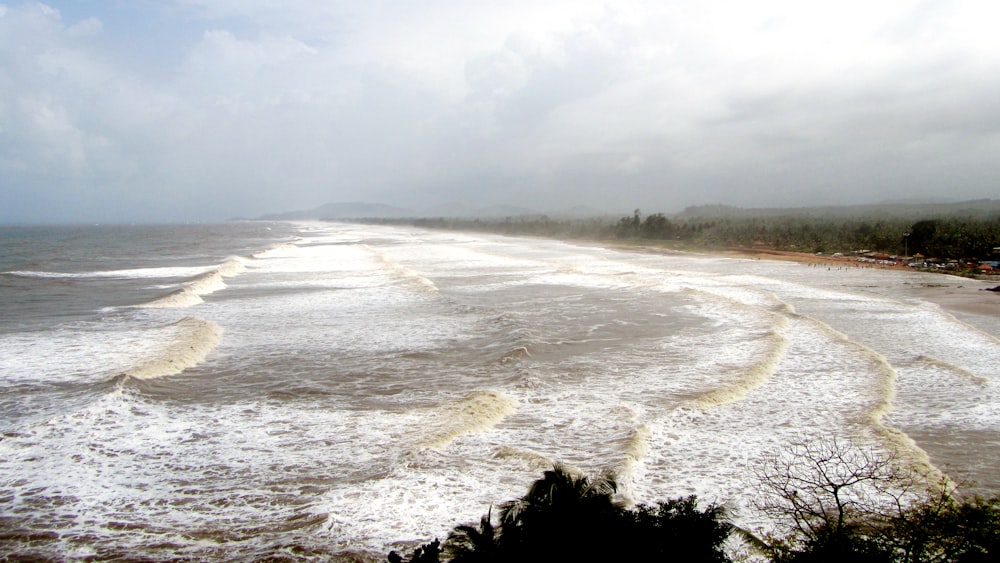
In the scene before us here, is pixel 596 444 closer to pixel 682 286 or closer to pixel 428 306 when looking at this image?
pixel 428 306

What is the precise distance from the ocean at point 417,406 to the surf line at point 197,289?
1.92 ft

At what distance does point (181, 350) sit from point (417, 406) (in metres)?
7.81

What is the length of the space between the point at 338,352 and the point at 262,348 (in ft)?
7.09

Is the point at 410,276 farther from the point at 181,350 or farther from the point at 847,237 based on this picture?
the point at 847,237

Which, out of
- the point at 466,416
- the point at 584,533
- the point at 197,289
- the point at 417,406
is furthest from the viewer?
the point at 197,289

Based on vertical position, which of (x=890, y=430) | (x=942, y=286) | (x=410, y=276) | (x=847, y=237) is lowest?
(x=890, y=430)

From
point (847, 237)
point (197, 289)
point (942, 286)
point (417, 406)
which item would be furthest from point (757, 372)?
point (847, 237)

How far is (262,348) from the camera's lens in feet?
57.8

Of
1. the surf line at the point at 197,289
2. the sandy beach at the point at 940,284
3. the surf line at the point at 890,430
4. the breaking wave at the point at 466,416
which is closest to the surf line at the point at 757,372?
the surf line at the point at 890,430

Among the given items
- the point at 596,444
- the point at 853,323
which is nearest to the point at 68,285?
the point at 596,444

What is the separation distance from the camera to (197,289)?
3023 cm

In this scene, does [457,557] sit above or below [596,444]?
above

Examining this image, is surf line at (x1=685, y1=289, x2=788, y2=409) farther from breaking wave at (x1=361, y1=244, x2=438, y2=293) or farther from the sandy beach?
breaking wave at (x1=361, y1=244, x2=438, y2=293)

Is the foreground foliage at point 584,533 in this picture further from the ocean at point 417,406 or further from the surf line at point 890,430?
Result: the surf line at point 890,430
